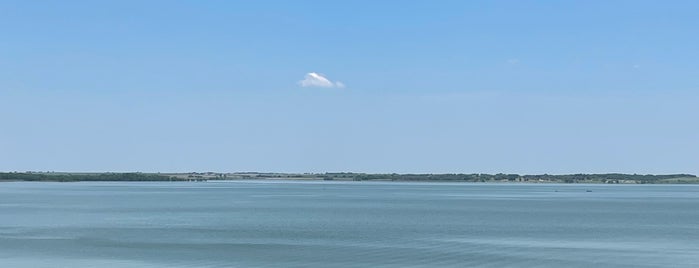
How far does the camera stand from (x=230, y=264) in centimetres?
3331

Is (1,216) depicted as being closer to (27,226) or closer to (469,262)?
(27,226)

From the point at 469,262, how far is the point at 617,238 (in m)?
13.8

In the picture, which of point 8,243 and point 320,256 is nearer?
point 320,256

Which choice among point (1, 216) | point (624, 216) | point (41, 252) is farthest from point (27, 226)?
point (624, 216)

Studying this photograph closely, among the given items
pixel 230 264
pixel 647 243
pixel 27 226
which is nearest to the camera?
pixel 230 264

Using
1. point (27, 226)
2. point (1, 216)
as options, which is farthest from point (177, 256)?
point (1, 216)

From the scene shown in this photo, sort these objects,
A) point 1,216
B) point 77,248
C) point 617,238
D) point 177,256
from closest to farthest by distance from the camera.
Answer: point 177,256, point 77,248, point 617,238, point 1,216

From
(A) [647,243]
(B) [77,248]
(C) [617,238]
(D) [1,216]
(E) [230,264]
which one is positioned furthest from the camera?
(D) [1,216]

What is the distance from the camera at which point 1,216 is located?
207 ft

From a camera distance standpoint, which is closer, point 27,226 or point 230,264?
point 230,264

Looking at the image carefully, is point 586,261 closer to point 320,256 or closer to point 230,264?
point 320,256

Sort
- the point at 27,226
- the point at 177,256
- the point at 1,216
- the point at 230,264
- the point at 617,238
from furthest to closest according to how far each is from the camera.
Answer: the point at 1,216
the point at 27,226
the point at 617,238
the point at 177,256
the point at 230,264

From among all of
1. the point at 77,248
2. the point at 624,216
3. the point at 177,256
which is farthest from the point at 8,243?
the point at 624,216

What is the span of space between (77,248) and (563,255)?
19.1 m
